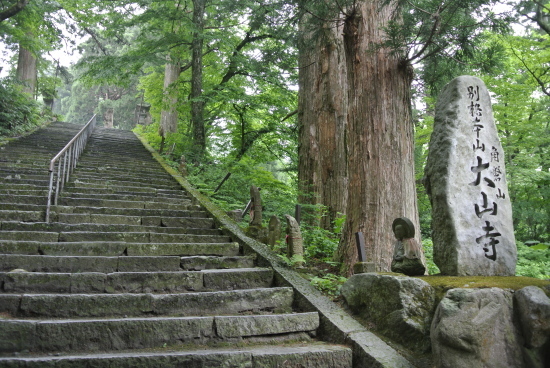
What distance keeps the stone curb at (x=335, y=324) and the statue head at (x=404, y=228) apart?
0.91 metres

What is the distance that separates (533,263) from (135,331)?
746 cm

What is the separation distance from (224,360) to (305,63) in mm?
7401

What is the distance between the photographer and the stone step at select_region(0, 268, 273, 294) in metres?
3.90

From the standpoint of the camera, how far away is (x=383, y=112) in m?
5.12

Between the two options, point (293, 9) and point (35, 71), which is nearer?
point (293, 9)

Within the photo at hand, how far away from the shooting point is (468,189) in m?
3.57

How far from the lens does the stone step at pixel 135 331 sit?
3.03 meters

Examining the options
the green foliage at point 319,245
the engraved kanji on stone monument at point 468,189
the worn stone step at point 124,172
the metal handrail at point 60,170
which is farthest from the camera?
the worn stone step at point 124,172

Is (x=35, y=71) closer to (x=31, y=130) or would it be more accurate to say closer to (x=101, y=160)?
(x=31, y=130)

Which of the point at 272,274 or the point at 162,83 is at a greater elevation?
the point at 162,83

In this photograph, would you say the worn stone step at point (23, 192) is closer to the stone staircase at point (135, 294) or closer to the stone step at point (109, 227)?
the stone staircase at point (135, 294)

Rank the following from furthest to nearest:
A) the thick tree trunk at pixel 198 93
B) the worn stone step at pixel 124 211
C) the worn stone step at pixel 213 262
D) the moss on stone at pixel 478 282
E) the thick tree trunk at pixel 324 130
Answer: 1. the thick tree trunk at pixel 198 93
2. the thick tree trunk at pixel 324 130
3. the worn stone step at pixel 124 211
4. the worn stone step at pixel 213 262
5. the moss on stone at pixel 478 282

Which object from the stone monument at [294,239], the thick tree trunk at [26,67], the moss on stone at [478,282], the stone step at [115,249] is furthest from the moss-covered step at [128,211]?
the thick tree trunk at [26,67]

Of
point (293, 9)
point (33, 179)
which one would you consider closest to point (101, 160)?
point (33, 179)
